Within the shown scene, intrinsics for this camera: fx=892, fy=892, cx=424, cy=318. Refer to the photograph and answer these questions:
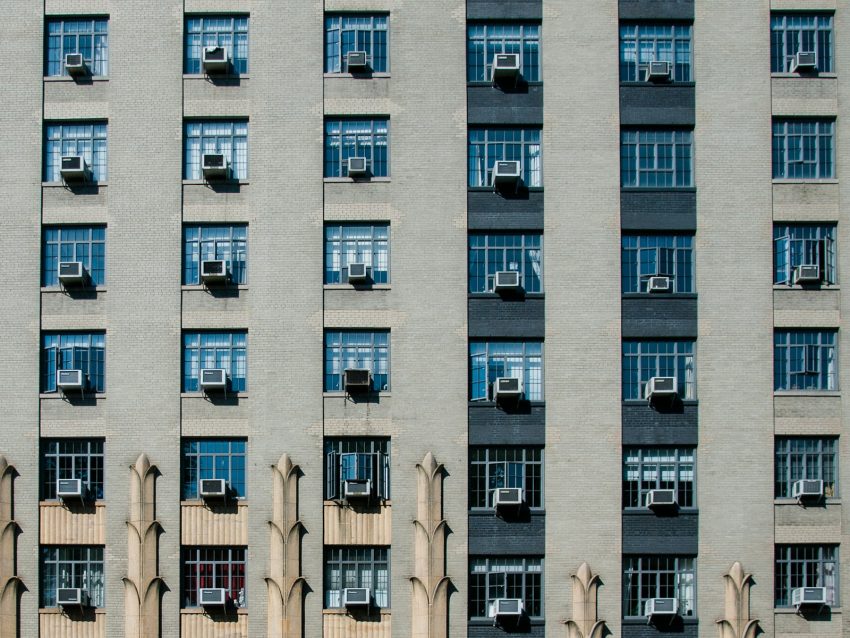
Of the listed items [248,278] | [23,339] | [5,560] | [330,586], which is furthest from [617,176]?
[5,560]

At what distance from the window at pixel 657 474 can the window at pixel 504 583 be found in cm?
365

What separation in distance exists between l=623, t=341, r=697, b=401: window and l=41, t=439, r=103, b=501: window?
16852 mm

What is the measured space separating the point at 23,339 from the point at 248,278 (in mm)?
7404

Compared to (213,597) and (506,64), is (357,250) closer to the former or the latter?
(506,64)

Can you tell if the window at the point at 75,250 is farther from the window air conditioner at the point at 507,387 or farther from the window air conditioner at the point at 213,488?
the window air conditioner at the point at 507,387

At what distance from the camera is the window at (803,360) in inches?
1114

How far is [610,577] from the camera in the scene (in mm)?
27438

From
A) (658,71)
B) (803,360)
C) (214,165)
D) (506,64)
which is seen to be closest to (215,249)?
(214,165)

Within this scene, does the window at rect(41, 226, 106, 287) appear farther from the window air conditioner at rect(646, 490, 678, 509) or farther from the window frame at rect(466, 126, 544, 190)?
the window air conditioner at rect(646, 490, 678, 509)

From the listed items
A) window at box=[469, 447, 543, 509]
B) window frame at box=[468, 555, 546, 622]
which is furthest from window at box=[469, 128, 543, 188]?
window frame at box=[468, 555, 546, 622]

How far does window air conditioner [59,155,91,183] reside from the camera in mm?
28391

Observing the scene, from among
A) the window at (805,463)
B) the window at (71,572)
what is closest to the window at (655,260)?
the window at (805,463)

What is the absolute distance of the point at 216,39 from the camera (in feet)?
96.2

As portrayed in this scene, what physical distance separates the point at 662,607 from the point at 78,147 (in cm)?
2357
